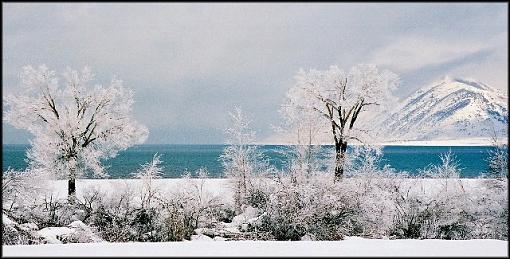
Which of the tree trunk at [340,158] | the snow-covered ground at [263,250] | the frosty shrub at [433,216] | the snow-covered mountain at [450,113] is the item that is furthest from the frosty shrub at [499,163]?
the snow-covered ground at [263,250]

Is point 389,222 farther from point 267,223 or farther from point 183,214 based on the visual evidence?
point 183,214

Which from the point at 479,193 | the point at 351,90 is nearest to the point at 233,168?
the point at 351,90

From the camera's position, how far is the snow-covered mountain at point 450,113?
21.9 metres

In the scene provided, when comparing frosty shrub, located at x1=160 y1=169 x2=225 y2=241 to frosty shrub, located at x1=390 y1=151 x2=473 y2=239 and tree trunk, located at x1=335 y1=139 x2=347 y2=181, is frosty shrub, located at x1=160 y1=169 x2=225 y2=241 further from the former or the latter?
frosty shrub, located at x1=390 y1=151 x2=473 y2=239

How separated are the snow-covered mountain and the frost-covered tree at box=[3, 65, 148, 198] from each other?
43.5 ft

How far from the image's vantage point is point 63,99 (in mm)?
21609

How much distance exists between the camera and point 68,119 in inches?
817

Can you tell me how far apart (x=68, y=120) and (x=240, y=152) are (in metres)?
8.04

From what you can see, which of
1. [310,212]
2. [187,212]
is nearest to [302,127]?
[310,212]

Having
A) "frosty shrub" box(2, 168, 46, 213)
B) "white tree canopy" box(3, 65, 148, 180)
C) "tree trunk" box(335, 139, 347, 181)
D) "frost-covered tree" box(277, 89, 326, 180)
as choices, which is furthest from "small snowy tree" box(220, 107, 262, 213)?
"frosty shrub" box(2, 168, 46, 213)

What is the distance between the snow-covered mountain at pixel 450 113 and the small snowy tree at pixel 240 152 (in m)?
6.58

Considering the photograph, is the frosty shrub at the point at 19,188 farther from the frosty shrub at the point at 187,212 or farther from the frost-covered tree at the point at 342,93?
the frost-covered tree at the point at 342,93

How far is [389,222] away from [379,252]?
11.8 m

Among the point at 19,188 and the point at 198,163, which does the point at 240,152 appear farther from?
the point at 198,163
